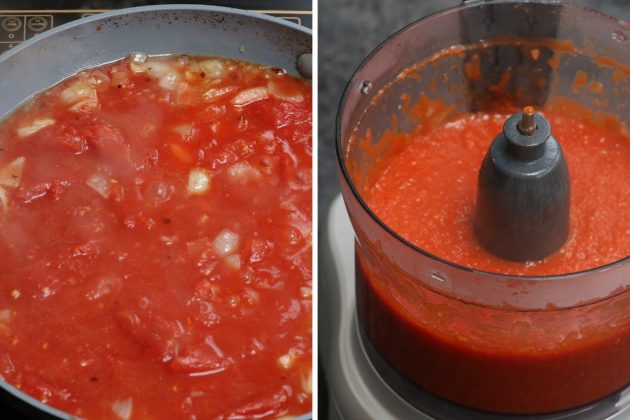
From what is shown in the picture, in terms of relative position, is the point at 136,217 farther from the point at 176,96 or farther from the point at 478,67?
the point at 478,67

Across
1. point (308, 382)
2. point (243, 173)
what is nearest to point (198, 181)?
point (243, 173)

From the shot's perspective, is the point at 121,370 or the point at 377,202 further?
the point at 377,202

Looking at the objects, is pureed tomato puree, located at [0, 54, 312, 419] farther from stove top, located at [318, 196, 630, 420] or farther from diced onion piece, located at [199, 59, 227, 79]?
stove top, located at [318, 196, 630, 420]

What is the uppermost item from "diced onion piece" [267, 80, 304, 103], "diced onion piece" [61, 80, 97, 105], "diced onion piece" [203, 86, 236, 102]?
"diced onion piece" [61, 80, 97, 105]

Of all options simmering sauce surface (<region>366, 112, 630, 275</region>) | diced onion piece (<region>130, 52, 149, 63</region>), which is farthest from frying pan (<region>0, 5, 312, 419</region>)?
simmering sauce surface (<region>366, 112, 630, 275</region>)

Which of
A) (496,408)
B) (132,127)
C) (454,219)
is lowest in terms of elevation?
(496,408)

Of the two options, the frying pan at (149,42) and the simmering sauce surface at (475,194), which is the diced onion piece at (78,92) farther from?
the simmering sauce surface at (475,194)

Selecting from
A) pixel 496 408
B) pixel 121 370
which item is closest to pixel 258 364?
pixel 121 370
